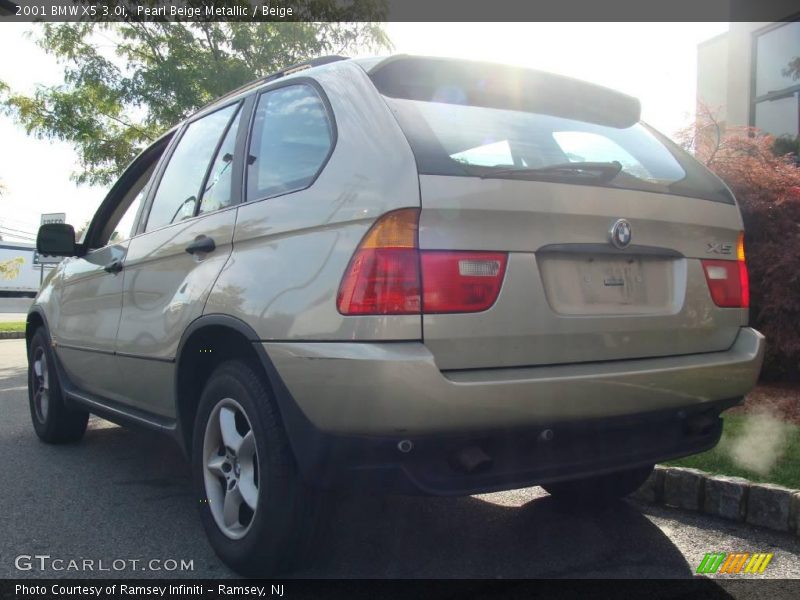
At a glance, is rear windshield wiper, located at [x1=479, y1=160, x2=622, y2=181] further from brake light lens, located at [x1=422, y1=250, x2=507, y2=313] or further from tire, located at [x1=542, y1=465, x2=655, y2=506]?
tire, located at [x1=542, y1=465, x2=655, y2=506]

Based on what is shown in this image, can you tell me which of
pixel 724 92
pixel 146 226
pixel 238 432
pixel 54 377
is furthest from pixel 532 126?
pixel 724 92

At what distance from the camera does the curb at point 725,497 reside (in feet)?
11.0

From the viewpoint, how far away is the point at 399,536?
11.0 ft

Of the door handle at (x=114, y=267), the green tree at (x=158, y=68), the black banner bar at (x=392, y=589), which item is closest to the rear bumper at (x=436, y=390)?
the black banner bar at (x=392, y=589)

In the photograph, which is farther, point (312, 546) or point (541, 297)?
point (312, 546)

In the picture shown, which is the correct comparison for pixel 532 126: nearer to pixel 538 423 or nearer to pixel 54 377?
pixel 538 423

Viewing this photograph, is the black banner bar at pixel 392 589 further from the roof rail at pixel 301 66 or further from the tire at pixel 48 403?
the tire at pixel 48 403

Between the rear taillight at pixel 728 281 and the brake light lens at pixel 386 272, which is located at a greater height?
the brake light lens at pixel 386 272

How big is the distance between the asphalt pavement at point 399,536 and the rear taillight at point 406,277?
32.3 inches

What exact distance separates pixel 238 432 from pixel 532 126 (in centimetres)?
163

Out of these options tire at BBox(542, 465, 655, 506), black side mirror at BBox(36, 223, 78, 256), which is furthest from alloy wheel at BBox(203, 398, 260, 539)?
black side mirror at BBox(36, 223, 78, 256)

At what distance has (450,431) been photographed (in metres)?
2.26

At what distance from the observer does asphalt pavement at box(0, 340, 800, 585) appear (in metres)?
2.95

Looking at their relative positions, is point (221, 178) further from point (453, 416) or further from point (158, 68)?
point (158, 68)
